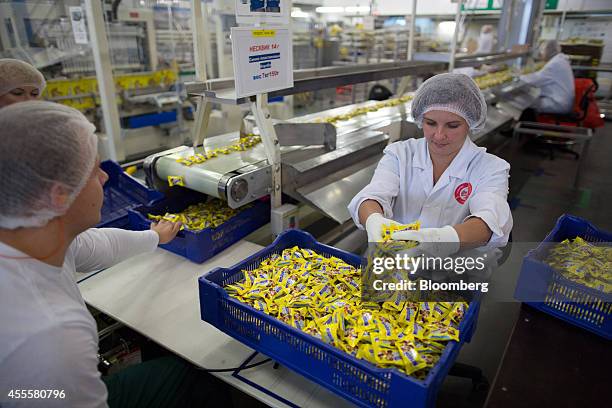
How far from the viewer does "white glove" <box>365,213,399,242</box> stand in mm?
1412

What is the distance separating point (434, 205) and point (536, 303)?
55 centimetres

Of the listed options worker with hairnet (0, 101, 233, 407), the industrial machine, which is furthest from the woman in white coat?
worker with hairnet (0, 101, 233, 407)

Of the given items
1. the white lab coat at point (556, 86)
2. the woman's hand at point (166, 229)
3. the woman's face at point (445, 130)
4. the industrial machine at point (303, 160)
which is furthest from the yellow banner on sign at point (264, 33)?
the white lab coat at point (556, 86)

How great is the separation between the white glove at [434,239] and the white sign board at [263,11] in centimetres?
118

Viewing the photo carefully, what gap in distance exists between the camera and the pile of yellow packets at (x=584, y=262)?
1354mm

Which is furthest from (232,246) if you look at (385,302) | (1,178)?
(1,178)

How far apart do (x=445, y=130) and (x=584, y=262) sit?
693 mm

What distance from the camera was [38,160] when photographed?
86 cm

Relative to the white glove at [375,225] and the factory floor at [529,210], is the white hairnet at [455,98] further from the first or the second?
the factory floor at [529,210]

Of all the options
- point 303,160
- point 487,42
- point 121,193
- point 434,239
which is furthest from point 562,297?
point 487,42


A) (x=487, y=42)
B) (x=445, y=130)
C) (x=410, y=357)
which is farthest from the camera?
(x=487, y=42)

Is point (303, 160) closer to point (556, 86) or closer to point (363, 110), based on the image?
Answer: point (363, 110)

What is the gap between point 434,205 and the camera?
1740 millimetres

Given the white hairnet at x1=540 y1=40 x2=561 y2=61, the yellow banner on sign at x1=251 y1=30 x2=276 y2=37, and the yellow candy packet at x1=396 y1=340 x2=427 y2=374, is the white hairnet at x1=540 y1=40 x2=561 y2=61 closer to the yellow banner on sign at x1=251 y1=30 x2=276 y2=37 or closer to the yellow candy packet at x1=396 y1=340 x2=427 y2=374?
the yellow banner on sign at x1=251 y1=30 x2=276 y2=37
